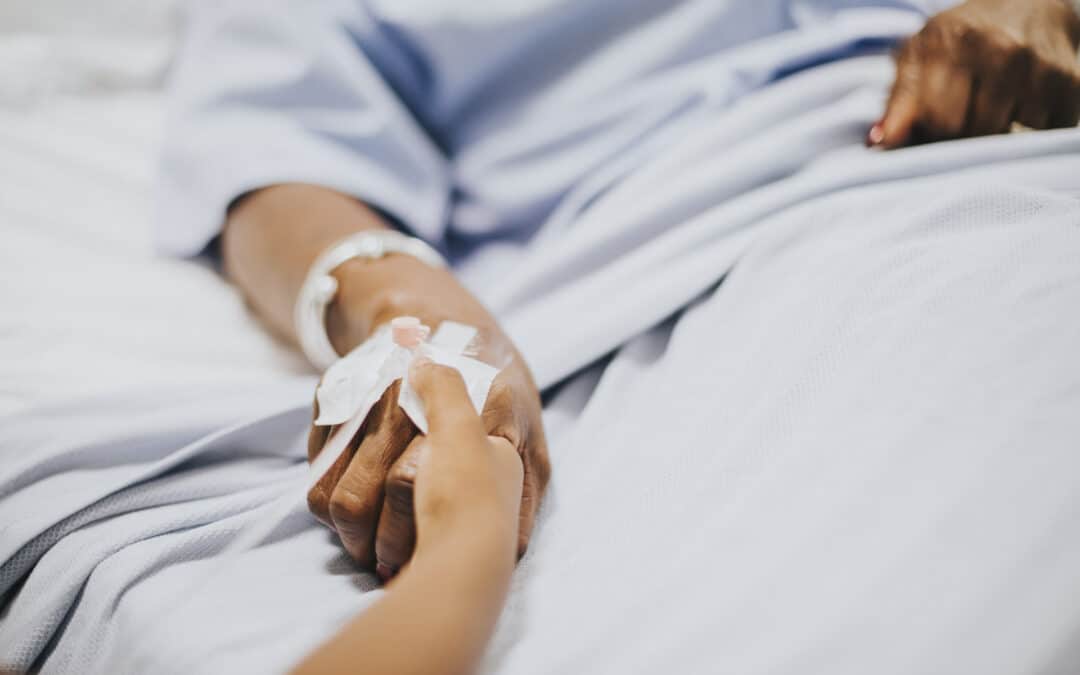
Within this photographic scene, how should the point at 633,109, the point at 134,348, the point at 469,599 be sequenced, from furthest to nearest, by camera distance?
the point at 633,109, the point at 134,348, the point at 469,599

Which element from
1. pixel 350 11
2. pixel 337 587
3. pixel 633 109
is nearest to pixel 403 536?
pixel 337 587

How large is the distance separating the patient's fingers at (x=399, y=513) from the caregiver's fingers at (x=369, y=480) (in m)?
0.01

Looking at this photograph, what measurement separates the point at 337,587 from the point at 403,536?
0.06 metres

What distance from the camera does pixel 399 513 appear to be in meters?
0.41

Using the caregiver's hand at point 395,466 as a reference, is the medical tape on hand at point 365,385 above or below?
above

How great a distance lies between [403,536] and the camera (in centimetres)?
42

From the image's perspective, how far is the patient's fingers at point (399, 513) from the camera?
407 millimetres

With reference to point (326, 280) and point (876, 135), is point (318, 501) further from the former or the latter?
point (876, 135)

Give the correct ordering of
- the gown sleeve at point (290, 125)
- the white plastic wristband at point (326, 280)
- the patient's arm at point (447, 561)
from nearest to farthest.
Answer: the patient's arm at point (447, 561)
the white plastic wristband at point (326, 280)
the gown sleeve at point (290, 125)

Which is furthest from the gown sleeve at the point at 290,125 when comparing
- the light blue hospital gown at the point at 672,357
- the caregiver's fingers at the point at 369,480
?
the caregiver's fingers at the point at 369,480

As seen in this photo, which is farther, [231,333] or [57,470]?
[231,333]

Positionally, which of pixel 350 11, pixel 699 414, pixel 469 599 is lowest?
pixel 699 414

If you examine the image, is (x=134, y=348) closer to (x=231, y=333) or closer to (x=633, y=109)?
(x=231, y=333)

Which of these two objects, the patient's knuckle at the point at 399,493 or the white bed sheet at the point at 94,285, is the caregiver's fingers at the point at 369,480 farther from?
the white bed sheet at the point at 94,285
